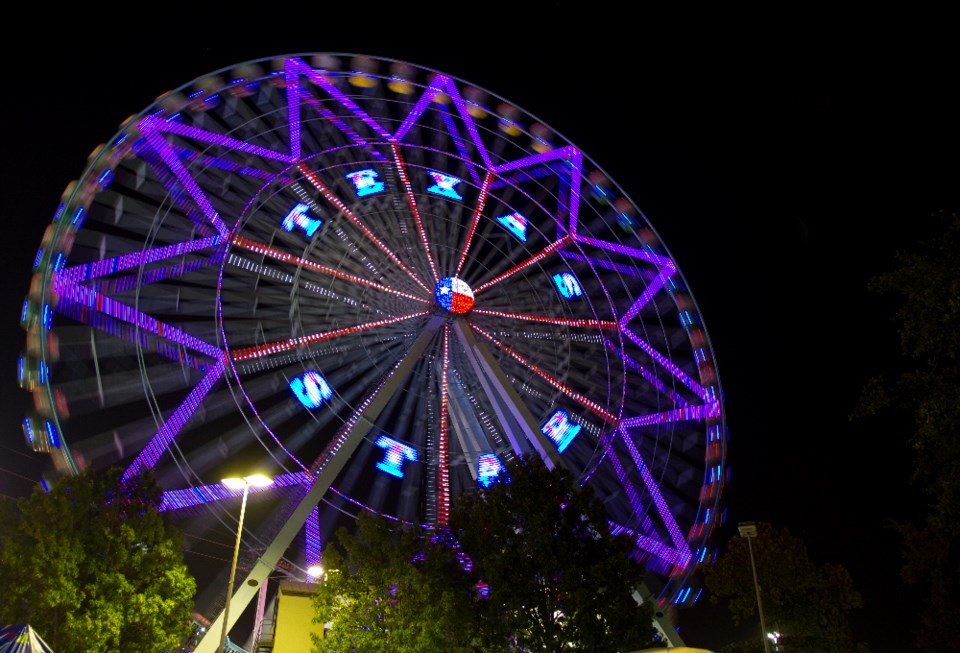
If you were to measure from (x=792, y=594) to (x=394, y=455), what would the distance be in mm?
12863

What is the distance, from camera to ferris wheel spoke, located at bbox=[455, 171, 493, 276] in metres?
20.3

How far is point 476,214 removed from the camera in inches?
814

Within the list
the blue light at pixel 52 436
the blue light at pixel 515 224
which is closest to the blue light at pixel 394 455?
the blue light at pixel 515 224

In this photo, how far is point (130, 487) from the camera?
15.9m

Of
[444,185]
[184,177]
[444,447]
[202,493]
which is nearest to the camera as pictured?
[202,493]

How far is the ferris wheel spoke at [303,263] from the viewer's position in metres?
17.2

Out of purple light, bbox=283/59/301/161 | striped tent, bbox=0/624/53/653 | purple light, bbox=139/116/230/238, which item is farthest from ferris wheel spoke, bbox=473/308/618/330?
striped tent, bbox=0/624/53/653

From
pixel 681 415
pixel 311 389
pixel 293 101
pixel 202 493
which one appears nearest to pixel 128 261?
pixel 311 389

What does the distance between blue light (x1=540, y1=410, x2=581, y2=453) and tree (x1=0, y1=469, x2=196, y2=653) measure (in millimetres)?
9467

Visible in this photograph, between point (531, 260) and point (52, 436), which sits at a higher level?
point (531, 260)

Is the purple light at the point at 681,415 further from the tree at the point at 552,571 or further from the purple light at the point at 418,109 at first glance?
the purple light at the point at 418,109

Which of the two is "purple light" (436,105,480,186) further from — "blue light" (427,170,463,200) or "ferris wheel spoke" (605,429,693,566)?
"ferris wheel spoke" (605,429,693,566)

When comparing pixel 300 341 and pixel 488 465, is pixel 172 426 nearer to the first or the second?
pixel 300 341

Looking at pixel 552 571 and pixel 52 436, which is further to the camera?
pixel 52 436
